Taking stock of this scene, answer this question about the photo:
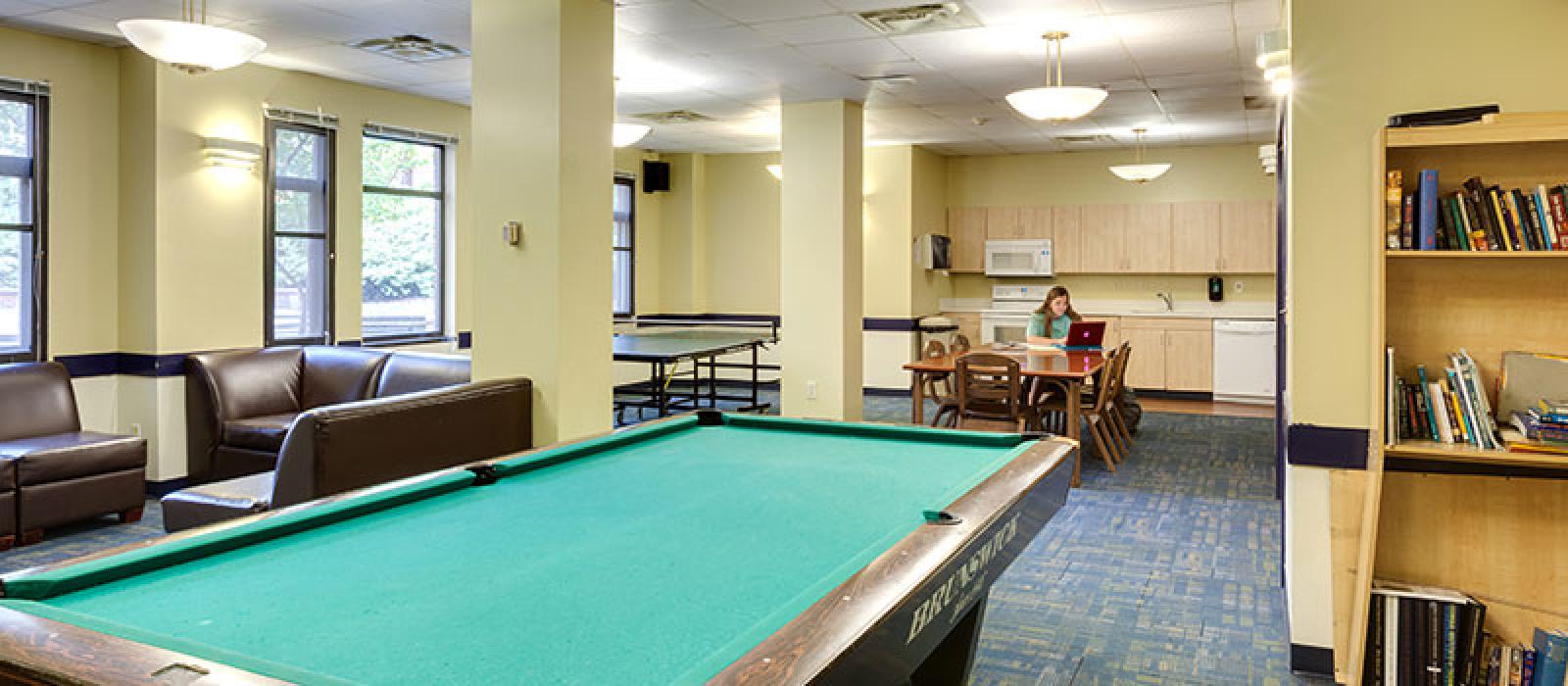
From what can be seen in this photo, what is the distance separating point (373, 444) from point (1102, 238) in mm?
9237

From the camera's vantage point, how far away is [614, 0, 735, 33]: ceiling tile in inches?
212

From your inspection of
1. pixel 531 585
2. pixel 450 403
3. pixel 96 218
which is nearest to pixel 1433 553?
pixel 531 585

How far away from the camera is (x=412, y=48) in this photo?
6.29 meters

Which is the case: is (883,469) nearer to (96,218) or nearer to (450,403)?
(450,403)

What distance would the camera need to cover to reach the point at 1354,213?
10.4 feet

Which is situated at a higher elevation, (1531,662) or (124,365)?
(124,365)

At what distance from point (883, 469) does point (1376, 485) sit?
1.40 metres

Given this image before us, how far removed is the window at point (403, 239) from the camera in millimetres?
7758

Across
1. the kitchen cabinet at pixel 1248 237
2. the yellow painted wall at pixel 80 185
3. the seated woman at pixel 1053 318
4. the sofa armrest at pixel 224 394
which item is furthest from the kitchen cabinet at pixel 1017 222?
the yellow painted wall at pixel 80 185

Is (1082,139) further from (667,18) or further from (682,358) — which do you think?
(667,18)

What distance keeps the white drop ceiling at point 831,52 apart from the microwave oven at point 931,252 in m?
1.91

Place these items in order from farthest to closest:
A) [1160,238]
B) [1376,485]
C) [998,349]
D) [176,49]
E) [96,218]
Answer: [1160,238] → [998,349] → [96,218] → [176,49] → [1376,485]

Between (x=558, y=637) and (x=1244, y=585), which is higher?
(x=558, y=637)

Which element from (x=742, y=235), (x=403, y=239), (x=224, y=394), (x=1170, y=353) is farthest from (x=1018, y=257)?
(x=224, y=394)
